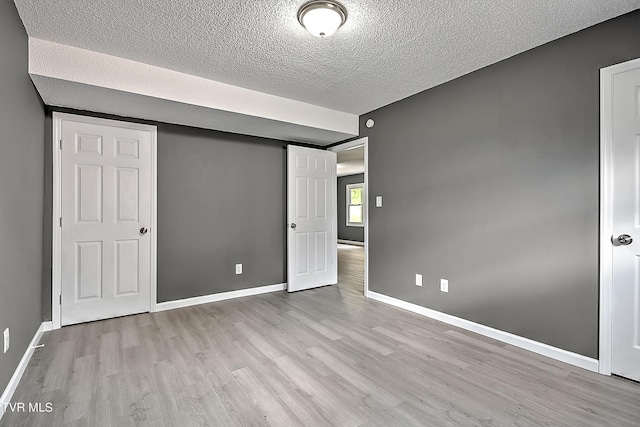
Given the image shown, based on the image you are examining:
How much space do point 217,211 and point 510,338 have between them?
133 inches

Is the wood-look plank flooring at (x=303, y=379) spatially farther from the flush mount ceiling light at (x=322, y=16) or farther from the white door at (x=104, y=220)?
the flush mount ceiling light at (x=322, y=16)

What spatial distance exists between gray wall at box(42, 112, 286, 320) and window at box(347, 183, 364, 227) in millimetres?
5810

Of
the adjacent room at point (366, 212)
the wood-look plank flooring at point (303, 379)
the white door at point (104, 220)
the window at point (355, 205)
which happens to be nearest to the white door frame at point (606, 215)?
the adjacent room at point (366, 212)

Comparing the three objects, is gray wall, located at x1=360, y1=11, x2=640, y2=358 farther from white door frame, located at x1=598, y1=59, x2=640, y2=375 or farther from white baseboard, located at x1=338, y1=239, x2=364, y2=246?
white baseboard, located at x1=338, y1=239, x2=364, y2=246

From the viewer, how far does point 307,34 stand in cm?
223

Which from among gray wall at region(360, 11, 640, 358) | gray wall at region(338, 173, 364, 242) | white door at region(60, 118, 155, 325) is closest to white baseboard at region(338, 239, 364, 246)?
gray wall at region(338, 173, 364, 242)

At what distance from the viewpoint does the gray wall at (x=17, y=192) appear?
5.67ft

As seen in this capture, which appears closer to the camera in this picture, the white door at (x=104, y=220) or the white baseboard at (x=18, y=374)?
the white baseboard at (x=18, y=374)

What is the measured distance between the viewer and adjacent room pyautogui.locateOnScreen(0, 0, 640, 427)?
1.89 m

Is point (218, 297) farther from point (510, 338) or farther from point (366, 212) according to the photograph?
point (510, 338)

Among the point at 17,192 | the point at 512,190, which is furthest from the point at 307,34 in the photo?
the point at 17,192

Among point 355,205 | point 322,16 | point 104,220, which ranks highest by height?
point 322,16

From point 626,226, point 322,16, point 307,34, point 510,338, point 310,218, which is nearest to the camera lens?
point 322,16

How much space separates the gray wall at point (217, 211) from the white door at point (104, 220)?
0.54 feet
